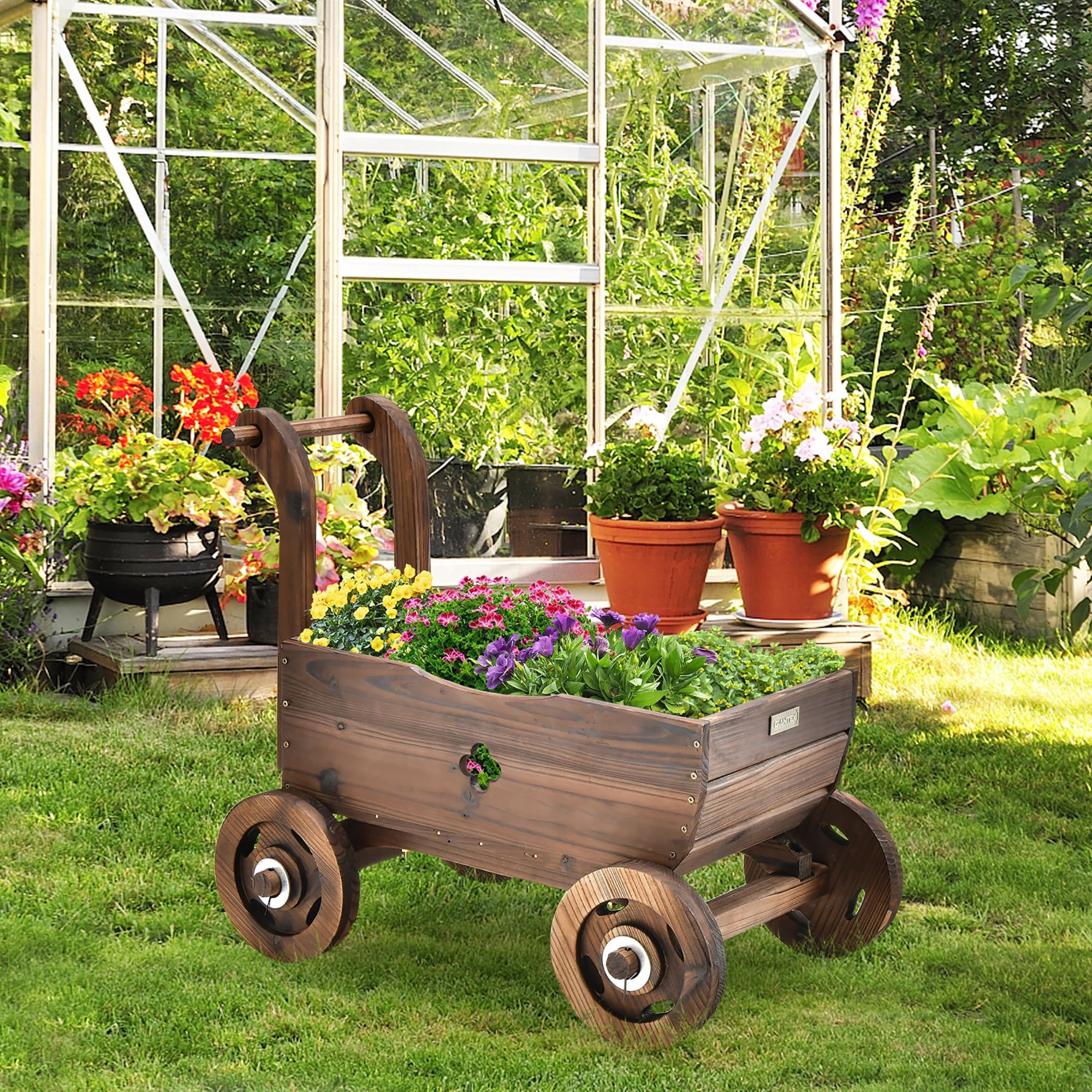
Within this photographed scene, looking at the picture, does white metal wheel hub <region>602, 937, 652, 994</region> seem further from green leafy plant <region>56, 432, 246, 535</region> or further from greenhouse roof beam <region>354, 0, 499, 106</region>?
greenhouse roof beam <region>354, 0, 499, 106</region>

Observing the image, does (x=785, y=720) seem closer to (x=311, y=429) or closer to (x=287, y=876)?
(x=287, y=876)

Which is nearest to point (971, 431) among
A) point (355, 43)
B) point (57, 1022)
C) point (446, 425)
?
point (446, 425)

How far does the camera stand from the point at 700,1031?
2.45 metres

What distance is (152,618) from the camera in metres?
4.47

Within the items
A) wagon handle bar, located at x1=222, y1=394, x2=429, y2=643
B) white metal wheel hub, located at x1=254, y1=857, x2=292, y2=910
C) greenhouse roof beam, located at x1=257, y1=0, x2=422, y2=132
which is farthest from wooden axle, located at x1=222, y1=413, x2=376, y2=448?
greenhouse roof beam, located at x1=257, y1=0, x2=422, y2=132

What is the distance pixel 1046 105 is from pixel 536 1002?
27.3 feet

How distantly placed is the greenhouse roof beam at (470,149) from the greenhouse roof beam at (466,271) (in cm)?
33

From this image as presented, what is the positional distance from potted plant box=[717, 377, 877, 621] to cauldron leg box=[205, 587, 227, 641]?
1.62 m

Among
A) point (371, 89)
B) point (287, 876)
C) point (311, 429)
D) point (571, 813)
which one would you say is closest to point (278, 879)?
point (287, 876)

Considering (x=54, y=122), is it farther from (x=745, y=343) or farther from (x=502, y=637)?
(x=502, y=637)

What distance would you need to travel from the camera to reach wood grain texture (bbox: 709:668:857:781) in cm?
237

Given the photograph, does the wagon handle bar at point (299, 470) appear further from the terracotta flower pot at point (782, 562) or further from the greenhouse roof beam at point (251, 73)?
the greenhouse roof beam at point (251, 73)

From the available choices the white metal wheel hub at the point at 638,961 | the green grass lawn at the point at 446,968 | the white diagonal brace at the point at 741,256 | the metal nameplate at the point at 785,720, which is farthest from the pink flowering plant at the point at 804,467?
the white metal wheel hub at the point at 638,961

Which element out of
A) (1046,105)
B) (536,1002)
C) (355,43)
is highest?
(1046,105)
